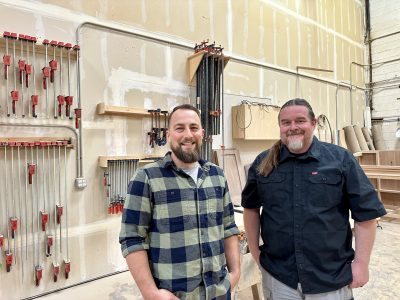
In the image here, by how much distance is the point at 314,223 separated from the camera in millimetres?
1281

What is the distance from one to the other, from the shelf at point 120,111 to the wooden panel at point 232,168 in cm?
119

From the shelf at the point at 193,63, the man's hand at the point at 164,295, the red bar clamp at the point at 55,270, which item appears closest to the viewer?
the man's hand at the point at 164,295

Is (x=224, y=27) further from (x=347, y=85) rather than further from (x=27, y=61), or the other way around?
(x=347, y=85)

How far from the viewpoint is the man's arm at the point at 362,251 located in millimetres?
1300

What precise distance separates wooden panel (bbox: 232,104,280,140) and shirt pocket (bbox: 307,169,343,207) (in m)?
2.45

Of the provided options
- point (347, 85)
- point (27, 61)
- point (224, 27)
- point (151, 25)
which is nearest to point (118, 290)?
point (27, 61)

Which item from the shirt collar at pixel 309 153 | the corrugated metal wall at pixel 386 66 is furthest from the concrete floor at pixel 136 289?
the corrugated metal wall at pixel 386 66

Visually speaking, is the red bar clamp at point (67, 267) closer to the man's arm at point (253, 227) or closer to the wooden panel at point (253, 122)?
the man's arm at point (253, 227)

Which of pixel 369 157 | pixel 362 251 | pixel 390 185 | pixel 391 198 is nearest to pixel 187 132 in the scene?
pixel 362 251

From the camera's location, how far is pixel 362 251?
1325 mm

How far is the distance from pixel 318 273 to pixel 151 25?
113 inches

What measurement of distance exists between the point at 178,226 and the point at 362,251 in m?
0.87

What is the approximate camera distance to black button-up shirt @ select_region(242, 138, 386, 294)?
127 centimetres

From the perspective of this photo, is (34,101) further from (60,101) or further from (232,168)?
(232,168)
